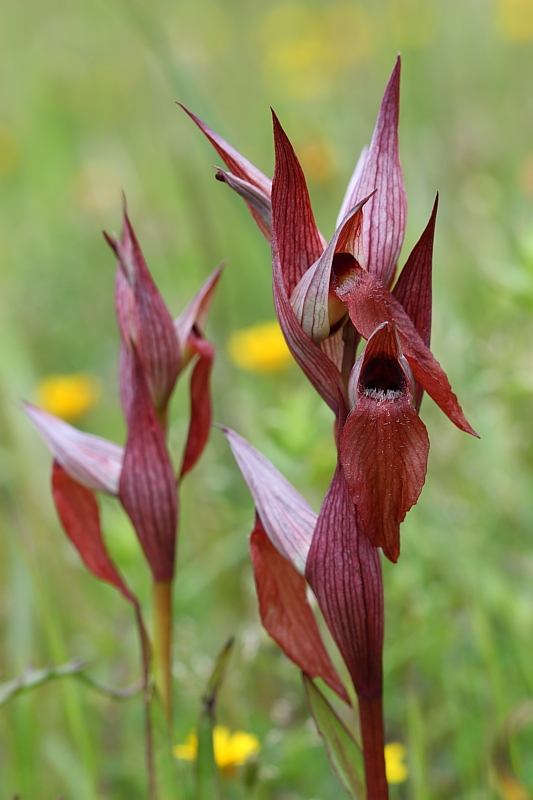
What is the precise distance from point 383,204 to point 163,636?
517 millimetres

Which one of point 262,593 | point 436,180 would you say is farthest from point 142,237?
point 262,593

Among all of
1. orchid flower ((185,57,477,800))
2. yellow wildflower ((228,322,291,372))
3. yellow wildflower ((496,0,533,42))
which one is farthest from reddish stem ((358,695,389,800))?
yellow wildflower ((496,0,533,42))

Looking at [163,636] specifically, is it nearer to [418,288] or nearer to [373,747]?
[373,747]

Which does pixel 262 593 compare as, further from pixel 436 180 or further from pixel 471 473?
pixel 436 180

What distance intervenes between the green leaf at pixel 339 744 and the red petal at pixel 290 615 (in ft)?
0.06

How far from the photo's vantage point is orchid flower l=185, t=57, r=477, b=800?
63 cm

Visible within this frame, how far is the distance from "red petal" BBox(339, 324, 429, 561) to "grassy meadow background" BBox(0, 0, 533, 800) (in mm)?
362

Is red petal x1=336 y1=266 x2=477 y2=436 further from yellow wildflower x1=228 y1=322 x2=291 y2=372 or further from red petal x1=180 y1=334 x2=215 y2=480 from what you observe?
yellow wildflower x1=228 y1=322 x2=291 y2=372

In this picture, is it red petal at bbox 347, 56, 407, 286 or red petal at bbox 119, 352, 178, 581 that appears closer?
red petal at bbox 347, 56, 407, 286

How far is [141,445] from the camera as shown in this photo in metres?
0.90

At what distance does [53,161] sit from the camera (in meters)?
4.86

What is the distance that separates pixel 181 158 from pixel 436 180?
1667 millimetres

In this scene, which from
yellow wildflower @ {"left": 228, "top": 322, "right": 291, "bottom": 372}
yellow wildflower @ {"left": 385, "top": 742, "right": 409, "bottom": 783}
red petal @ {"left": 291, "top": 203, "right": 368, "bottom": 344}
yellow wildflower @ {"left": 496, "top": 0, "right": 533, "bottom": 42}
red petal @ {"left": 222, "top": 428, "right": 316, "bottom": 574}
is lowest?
yellow wildflower @ {"left": 385, "top": 742, "right": 409, "bottom": 783}

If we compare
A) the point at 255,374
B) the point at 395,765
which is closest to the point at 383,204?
the point at 395,765
